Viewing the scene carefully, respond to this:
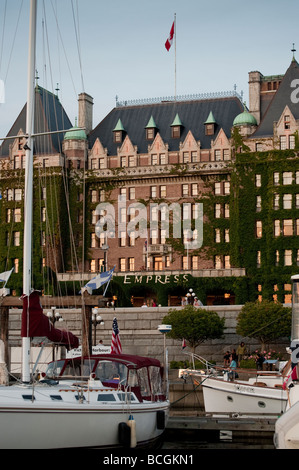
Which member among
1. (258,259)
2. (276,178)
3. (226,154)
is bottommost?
(258,259)

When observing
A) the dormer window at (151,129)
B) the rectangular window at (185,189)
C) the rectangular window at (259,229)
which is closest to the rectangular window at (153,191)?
the rectangular window at (185,189)

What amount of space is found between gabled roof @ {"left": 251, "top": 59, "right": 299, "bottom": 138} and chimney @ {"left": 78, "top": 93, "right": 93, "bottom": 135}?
2113 cm

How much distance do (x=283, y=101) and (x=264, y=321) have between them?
31.0 m

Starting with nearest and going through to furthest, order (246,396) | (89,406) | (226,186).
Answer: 1. (89,406)
2. (246,396)
3. (226,186)

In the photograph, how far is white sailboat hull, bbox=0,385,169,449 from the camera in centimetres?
2203

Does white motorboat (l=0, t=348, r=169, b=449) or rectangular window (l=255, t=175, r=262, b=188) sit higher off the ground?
rectangular window (l=255, t=175, r=262, b=188)


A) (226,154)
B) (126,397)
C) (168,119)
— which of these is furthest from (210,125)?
(126,397)

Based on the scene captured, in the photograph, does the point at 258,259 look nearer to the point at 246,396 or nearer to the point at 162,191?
the point at 162,191

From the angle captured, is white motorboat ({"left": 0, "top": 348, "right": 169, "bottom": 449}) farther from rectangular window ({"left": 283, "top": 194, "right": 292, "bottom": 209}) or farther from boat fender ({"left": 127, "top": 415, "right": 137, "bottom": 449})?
rectangular window ({"left": 283, "top": 194, "right": 292, "bottom": 209})

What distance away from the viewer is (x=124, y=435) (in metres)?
24.2

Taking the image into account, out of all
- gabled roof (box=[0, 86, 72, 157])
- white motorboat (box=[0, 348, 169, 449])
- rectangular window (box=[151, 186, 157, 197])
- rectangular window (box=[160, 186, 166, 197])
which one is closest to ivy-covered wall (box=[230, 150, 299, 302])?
rectangular window (box=[160, 186, 166, 197])

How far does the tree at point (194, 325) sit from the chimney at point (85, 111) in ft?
125
